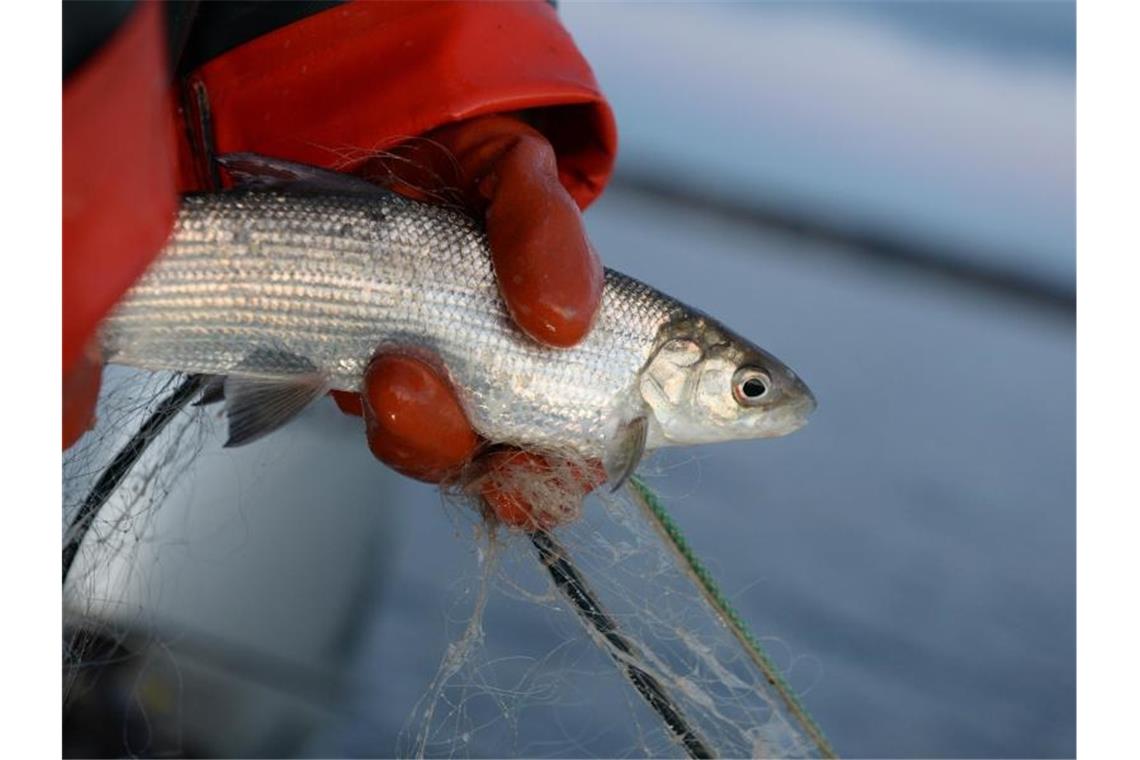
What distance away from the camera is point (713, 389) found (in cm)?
231

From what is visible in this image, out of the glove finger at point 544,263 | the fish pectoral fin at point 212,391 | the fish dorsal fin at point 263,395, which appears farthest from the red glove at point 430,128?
the fish pectoral fin at point 212,391

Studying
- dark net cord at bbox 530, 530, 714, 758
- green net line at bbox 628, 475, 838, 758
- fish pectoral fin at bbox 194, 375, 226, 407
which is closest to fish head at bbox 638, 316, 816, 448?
green net line at bbox 628, 475, 838, 758

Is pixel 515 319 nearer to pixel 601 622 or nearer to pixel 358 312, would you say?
pixel 358 312

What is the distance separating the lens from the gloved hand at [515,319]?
209 cm

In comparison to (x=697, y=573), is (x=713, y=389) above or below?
above

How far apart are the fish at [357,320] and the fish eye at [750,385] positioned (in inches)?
5.4

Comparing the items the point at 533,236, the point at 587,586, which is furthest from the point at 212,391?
the point at 587,586

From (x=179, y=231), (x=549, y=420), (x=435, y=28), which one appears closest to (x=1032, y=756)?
(x=549, y=420)

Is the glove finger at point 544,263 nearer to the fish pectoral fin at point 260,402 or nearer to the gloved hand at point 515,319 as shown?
the gloved hand at point 515,319

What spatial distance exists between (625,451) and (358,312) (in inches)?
19.5

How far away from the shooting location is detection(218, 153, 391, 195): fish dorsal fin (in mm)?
2100

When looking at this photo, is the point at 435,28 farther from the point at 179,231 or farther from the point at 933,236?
the point at 933,236

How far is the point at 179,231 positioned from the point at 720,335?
0.92m

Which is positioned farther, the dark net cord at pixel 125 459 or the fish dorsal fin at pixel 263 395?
the dark net cord at pixel 125 459
